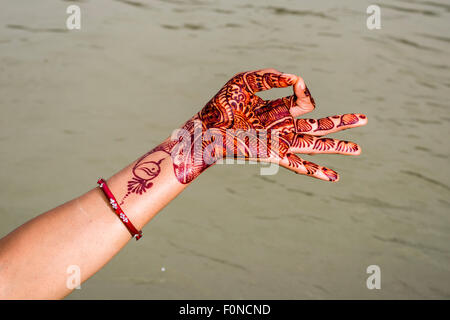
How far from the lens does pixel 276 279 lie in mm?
→ 2732

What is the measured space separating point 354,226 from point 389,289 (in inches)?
20.1

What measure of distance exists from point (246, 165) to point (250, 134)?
4.89 feet

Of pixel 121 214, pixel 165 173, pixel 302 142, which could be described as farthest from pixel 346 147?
pixel 121 214

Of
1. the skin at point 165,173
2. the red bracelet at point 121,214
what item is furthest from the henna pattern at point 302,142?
the red bracelet at point 121,214

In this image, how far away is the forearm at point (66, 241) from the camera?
154 cm

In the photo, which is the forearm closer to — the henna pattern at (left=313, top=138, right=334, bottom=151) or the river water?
the henna pattern at (left=313, top=138, right=334, bottom=151)

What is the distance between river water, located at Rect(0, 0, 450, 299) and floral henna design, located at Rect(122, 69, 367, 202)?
3.82 ft

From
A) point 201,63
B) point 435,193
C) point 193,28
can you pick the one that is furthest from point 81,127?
point 435,193

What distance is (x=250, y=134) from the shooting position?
189 cm

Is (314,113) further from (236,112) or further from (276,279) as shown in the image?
(236,112)

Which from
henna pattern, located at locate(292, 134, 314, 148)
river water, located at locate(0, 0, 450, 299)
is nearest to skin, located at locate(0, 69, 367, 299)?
henna pattern, located at locate(292, 134, 314, 148)

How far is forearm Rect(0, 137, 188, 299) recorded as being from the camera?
154 centimetres

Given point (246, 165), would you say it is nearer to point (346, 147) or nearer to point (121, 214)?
point (346, 147)

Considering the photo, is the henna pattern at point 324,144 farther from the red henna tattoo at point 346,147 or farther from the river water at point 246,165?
the river water at point 246,165
